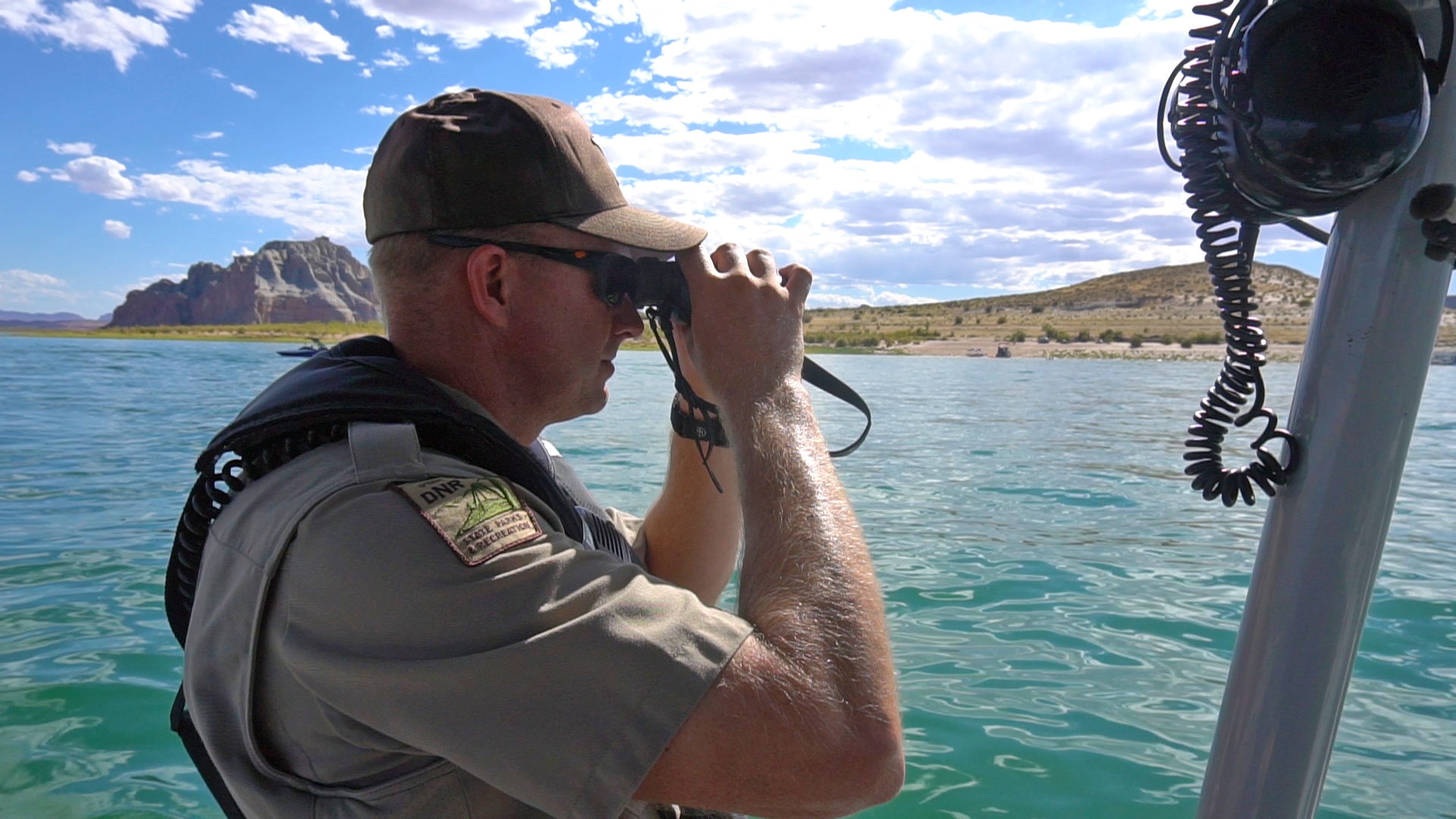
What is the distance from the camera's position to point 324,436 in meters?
1.24

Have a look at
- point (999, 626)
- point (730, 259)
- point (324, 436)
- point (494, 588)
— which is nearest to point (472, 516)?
point (494, 588)

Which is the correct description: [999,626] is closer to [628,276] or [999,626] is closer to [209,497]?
[628,276]

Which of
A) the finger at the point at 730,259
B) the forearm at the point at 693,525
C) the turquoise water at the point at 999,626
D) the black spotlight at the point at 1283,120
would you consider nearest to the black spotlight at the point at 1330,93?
the black spotlight at the point at 1283,120

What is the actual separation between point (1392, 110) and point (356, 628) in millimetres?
1023

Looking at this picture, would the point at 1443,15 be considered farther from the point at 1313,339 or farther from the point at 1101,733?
the point at 1101,733

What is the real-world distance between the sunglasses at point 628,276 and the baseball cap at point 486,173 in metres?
0.03

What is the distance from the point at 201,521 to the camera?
136 cm

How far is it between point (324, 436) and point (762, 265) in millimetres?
635

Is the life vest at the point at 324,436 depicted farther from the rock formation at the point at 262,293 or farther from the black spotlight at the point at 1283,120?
the rock formation at the point at 262,293

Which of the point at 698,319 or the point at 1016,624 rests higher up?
the point at 698,319

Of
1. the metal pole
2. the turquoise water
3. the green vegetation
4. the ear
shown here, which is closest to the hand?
the ear

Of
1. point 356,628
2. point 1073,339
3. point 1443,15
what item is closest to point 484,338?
point 356,628

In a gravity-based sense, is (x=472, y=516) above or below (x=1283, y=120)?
below

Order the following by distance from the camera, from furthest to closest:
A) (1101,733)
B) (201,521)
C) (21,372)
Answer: (21,372)
(1101,733)
(201,521)
